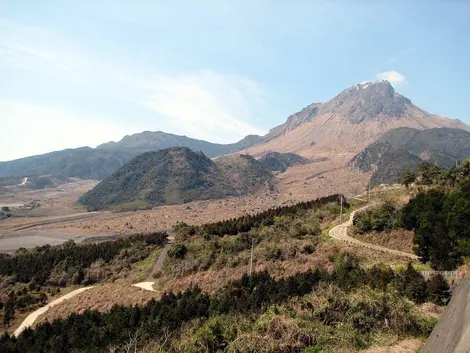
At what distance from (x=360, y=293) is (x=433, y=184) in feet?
132

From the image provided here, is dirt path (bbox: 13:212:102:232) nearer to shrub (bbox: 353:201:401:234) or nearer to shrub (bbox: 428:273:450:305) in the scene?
shrub (bbox: 353:201:401:234)

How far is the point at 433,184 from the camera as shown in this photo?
50125mm

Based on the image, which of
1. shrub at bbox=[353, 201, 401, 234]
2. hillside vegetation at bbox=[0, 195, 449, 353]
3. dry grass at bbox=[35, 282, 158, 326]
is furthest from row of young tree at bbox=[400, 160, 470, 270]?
dry grass at bbox=[35, 282, 158, 326]

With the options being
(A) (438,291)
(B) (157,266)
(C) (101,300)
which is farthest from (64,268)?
(A) (438,291)

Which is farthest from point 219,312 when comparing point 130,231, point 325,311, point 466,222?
point 130,231

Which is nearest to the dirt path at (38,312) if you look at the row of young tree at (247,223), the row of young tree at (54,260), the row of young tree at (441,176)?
the row of young tree at (54,260)

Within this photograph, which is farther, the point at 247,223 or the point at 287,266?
the point at 247,223

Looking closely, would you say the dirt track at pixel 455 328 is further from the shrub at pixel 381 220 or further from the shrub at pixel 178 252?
the shrub at pixel 178 252

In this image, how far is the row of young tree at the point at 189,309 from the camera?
22094mm

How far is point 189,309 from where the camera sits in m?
25.5

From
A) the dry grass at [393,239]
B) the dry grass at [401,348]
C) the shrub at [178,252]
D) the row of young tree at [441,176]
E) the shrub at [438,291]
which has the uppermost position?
the row of young tree at [441,176]

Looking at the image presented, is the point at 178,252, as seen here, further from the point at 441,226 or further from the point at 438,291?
the point at 438,291

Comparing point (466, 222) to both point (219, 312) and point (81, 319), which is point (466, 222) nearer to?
point (219, 312)

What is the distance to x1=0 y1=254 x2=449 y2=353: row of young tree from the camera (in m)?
22.1
